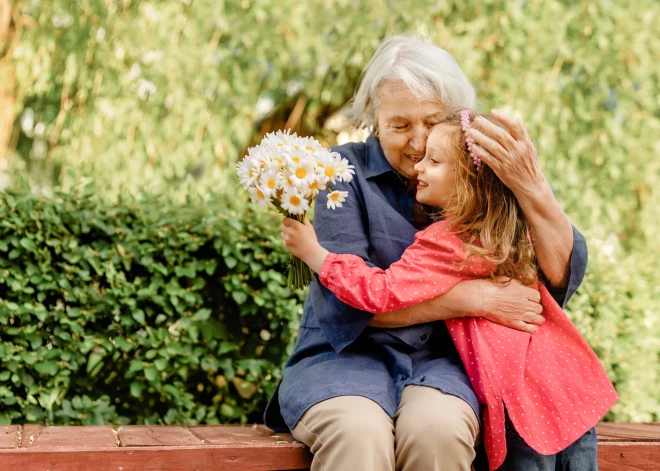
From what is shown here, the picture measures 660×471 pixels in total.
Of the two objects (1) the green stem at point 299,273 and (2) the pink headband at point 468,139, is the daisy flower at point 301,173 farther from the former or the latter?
(2) the pink headband at point 468,139

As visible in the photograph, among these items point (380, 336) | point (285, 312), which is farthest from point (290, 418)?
point (285, 312)

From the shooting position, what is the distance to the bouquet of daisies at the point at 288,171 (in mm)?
2127

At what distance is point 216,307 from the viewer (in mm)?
3211

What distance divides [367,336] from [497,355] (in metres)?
0.38

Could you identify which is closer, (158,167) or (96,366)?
(96,366)

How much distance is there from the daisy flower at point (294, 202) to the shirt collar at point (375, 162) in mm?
452

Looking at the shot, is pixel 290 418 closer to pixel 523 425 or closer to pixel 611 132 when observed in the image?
pixel 523 425

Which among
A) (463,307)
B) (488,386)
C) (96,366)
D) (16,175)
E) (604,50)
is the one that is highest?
(604,50)

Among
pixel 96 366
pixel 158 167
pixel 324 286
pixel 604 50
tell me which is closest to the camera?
pixel 324 286

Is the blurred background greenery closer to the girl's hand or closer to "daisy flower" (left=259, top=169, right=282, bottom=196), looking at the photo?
the girl's hand

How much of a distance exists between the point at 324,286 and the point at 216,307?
0.97 metres

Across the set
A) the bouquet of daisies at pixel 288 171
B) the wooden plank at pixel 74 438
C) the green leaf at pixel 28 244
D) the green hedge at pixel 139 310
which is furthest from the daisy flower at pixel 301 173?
the green leaf at pixel 28 244

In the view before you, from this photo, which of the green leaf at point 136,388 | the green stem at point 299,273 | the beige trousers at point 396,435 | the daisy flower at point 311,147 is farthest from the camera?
the green leaf at point 136,388

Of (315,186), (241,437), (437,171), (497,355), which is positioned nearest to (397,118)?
(437,171)
